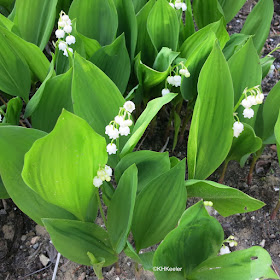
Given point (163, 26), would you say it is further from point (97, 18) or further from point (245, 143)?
point (245, 143)

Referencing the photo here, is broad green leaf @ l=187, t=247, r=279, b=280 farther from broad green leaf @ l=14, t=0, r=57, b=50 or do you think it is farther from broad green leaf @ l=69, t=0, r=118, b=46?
broad green leaf @ l=14, t=0, r=57, b=50

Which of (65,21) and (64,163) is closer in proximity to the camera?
(64,163)

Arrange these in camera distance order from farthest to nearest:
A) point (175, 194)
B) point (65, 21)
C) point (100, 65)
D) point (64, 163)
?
point (100, 65)
point (65, 21)
point (175, 194)
point (64, 163)

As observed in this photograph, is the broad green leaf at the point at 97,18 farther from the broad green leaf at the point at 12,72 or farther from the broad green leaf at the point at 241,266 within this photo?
the broad green leaf at the point at 241,266

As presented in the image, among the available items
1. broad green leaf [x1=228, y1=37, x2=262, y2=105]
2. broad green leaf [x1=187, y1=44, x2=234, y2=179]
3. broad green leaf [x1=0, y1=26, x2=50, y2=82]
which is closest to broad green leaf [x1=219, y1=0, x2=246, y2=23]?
broad green leaf [x1=228, y1=37, x2=262, y2=105]

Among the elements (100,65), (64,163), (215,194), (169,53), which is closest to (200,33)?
(169,53)

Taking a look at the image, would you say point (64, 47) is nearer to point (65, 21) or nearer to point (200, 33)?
point (65, 21)
